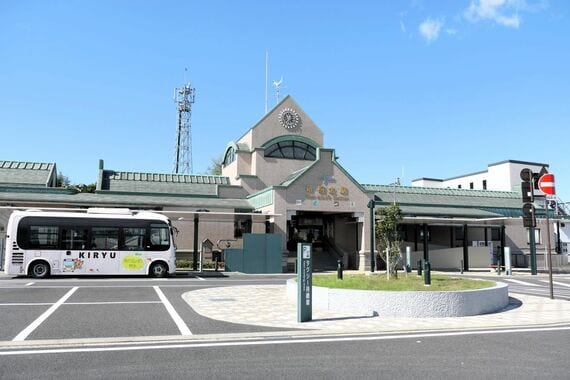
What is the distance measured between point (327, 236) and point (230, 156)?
34.6ft

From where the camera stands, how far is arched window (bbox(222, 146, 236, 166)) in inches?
1581

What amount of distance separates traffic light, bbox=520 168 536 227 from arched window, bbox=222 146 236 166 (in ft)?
80.2

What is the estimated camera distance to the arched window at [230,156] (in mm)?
40153

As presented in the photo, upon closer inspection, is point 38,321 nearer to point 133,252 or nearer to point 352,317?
point 352,317

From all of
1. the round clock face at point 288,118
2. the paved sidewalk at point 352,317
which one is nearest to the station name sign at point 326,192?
the round clock face at point 288,118

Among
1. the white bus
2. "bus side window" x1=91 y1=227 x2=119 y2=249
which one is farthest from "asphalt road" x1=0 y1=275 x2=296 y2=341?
"bus side window" x1=91 y1=227 x2=119 y2=249

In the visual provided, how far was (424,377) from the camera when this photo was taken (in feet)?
21.4

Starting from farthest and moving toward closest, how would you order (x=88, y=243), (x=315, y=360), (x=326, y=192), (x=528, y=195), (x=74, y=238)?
(x=326, y=192) < (x=88, y=243) < (x=74, y=238) < (x=528, y=195) < (x=315, y=360)

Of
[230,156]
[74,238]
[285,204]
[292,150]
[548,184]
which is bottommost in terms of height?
[74,238]

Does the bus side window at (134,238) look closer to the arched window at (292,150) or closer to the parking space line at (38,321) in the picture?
the parking space line at (38,321)

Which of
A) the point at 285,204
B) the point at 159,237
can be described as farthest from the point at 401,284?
the point at 285,204

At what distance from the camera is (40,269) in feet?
71.7

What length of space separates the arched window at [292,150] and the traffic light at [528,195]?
21244mm

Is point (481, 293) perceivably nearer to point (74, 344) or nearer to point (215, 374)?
point (215, 374)
